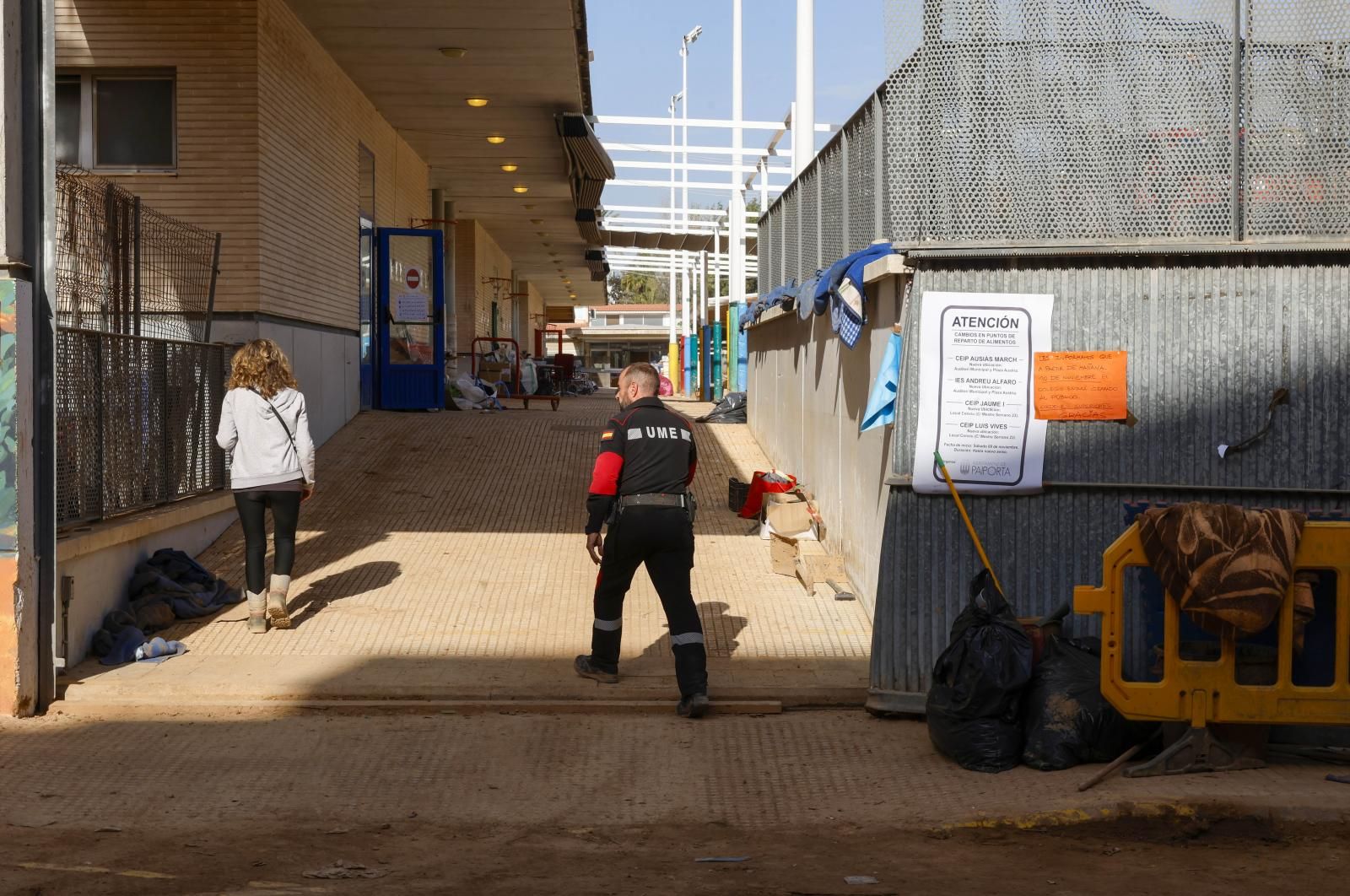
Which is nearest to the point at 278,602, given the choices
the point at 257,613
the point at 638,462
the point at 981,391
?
the point at 257,613

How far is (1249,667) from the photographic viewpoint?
6090 mm

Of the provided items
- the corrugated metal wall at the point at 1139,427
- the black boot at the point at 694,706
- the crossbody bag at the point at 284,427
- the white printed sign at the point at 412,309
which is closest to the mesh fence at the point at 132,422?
the crossbody bag at the point at 284,427

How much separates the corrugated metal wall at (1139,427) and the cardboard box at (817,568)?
8.07ft

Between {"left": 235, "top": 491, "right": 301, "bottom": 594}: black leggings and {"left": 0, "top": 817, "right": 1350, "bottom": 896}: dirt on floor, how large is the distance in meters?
3.25

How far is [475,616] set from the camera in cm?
915

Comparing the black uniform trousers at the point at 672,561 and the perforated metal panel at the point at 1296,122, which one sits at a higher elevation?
the perforated metal panel at the point at 1296,122

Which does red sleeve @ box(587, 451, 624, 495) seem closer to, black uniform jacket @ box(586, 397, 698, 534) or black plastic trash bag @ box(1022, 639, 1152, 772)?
black uniform jacket @ box(586, 397, 698, 534)

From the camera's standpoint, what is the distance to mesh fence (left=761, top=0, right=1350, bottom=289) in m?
6.88

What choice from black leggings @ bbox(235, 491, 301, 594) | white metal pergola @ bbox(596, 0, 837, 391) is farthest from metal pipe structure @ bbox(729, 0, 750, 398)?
black leggings @ bbox(235, 491, 301, 594)

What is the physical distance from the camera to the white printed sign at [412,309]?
19.3m

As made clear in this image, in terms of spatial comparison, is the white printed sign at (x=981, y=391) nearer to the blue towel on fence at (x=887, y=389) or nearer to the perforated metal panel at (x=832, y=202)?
the blue towel on fence at (x=887, y=389)

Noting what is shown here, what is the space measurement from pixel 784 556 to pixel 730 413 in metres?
9.71

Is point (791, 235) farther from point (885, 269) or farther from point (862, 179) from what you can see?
point (885, 269)

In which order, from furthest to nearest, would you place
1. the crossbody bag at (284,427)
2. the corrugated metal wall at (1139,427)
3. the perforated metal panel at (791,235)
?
the perforated metal panel at (791,235), the crossbody bag at (284,427), the corrugated metal wall at (1139,427)
